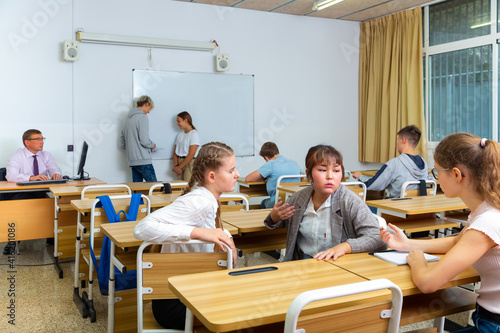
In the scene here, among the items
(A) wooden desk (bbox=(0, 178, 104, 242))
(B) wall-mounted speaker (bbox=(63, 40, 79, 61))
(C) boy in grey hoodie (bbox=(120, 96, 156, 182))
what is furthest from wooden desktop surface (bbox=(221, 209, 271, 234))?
(B) wall-mounted speaker (bbox=(63, 40, 79, 61))

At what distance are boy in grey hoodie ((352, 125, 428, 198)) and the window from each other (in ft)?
7.30

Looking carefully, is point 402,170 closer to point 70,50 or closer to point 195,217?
point 195,217

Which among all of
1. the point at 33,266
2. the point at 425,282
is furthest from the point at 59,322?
the point at 425,282

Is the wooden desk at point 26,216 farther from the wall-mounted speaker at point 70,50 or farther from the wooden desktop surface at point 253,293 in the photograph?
the wooden desktop surface at point 253,293

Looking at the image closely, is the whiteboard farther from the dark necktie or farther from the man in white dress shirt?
the dark necktie

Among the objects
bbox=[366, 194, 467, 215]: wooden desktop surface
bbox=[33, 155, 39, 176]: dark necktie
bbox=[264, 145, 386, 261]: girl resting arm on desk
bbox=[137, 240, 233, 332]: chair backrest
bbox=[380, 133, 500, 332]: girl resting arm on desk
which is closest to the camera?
bbox=[380, 133, 500, 332]: girl resting arm on desk

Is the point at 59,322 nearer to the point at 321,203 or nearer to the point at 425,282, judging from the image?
the point at 321,203

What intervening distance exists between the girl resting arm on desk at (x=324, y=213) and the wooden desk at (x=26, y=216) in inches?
110

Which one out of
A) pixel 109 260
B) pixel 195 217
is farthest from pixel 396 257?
pixel 109 260

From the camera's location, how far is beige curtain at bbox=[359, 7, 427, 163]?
6.70m

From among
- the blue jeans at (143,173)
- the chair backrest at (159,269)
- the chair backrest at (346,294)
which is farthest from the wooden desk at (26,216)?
the chair backrest at (346,294)

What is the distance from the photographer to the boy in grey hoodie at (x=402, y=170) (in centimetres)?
424

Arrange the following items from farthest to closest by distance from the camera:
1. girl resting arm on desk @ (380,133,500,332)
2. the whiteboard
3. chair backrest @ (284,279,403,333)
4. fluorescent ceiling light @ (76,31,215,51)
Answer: the whiteboard → fluorescent ceiling light @ (76,31,215,51) → girl resting arm on desk @ (380,133,500,332) → chair backrest @ (284,279,403,333)

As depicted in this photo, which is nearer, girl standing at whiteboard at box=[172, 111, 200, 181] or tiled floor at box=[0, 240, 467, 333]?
tiled floor at box=[0, 240, 467, 333]
